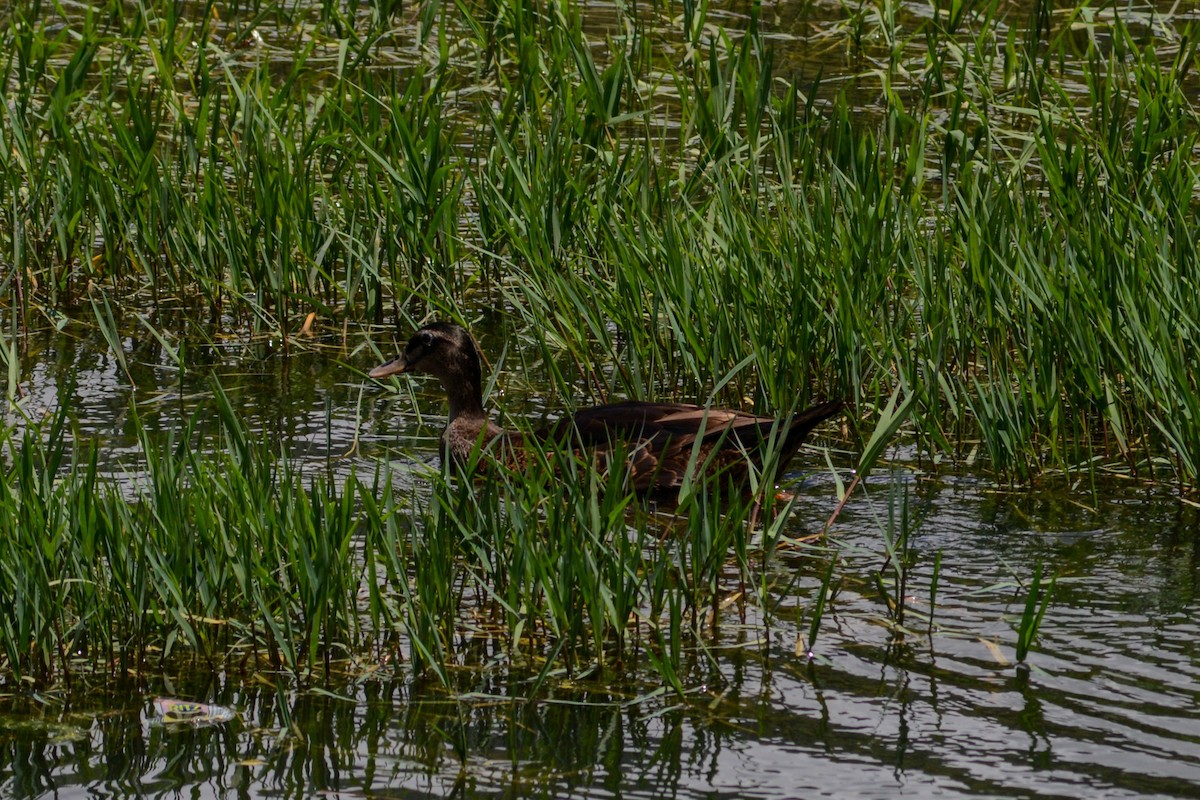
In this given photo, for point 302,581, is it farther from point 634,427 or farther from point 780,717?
point 634,427

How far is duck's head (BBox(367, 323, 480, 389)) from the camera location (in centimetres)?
672

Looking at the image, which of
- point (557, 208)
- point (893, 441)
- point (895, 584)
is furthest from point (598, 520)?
point (557, 208)

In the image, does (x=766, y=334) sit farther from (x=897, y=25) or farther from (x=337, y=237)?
(x=897, y=25)

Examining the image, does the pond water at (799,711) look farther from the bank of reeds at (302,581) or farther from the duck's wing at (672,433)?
the duck's wing at (672,433)

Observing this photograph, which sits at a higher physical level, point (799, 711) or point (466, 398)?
point (466, 398)

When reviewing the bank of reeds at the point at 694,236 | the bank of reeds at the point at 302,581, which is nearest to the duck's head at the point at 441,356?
the bank of reeds at the point at 694,236

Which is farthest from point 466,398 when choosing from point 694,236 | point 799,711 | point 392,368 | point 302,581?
point 799,711

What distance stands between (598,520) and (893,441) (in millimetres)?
1947

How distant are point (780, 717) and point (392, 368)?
279cm

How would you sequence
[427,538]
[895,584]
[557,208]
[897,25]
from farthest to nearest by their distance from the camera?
[897,25]
[557,208]
[895,584]
[427,538]

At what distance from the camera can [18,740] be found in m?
4.31

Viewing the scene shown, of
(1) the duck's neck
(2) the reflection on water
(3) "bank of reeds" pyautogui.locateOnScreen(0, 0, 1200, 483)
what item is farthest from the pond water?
(1) the duck's neck

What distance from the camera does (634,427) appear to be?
6188mm

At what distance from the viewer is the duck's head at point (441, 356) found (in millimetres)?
6723
